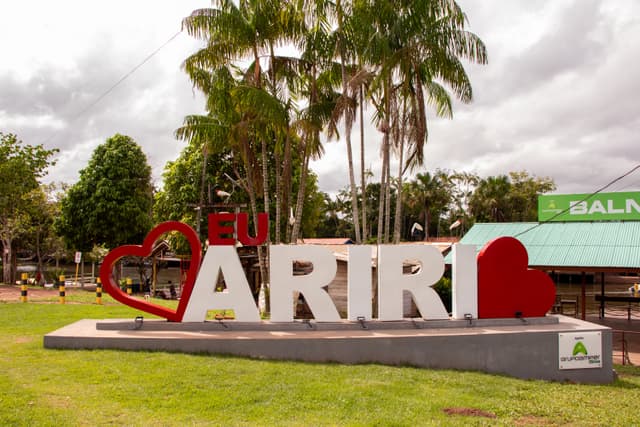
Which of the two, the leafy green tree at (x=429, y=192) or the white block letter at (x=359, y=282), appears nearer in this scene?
the white block letter at (x=359, y=282)

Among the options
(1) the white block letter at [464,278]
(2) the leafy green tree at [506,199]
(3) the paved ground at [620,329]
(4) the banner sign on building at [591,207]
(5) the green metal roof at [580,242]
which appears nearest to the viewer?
(1) the white block letter at [464,278]

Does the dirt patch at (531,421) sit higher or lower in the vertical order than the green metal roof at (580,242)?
lower

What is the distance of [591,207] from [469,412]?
1694 cm

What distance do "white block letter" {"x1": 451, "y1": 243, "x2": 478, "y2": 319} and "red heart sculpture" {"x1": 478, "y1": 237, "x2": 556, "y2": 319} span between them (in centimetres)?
33

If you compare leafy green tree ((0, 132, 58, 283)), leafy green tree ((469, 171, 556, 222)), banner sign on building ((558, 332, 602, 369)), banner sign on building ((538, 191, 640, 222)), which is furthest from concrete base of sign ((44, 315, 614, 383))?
leafy green tree ((469, 171, 556, 222))

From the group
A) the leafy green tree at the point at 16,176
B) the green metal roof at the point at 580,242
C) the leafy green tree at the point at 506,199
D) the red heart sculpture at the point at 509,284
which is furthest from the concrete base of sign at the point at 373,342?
the leafy green tree at the point at 506,199

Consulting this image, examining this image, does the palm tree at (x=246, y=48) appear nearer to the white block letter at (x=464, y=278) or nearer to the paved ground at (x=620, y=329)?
the white block letter at (x=464, y=278)

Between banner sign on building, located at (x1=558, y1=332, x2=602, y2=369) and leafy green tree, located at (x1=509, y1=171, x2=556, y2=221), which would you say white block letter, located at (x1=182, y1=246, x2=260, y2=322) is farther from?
leafy green tree, located at (x1=509, y1=171, x2=556, y2=221)

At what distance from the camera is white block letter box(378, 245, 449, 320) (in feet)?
41.9

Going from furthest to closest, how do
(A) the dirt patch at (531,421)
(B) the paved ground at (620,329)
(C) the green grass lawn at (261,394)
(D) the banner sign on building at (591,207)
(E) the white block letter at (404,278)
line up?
(D) the banner sign on building at (591,207)
(B) the paved ground at (620,329)
(E) the white block letter at (404,278)
(A) the dirt patch at (531,421)
(C) the green grass lawn at (261,394)

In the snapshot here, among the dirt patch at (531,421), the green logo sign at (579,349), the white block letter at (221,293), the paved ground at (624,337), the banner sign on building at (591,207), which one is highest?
the banner sign on building at (591,207)

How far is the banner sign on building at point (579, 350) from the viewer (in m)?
12.4

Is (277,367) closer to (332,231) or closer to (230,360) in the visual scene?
(230,360)

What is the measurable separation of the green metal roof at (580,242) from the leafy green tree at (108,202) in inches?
859
